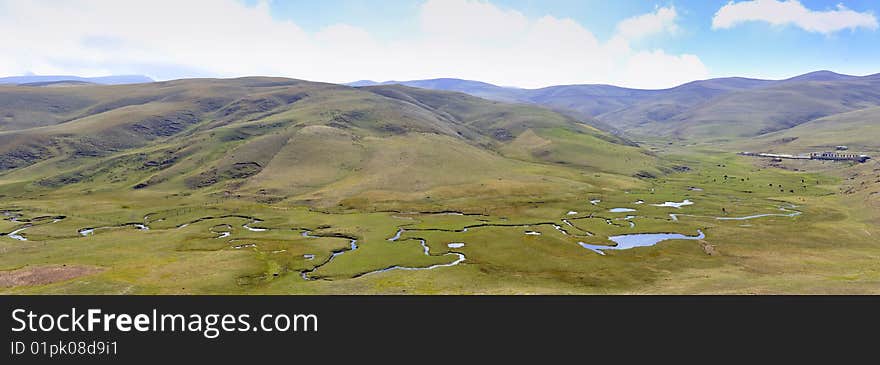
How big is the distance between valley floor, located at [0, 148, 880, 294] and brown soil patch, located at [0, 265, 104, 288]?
1.13 feet

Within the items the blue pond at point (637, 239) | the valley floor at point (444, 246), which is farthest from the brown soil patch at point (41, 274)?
the blue pond at point (637, 239)

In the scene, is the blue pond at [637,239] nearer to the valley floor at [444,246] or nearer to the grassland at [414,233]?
the valley floor at [444,246]

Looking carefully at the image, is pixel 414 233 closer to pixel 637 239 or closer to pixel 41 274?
pixel 637 239

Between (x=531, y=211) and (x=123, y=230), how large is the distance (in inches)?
4394

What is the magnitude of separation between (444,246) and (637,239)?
46.9 metres

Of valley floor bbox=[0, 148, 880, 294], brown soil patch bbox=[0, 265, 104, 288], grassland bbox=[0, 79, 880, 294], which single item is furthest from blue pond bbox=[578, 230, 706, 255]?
brown soil patch bbox=[0, 265, 104, 288]

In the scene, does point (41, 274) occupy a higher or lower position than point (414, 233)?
lower

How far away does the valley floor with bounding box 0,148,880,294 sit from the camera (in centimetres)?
7275

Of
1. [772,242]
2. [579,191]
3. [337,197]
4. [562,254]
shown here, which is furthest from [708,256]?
[337,197]

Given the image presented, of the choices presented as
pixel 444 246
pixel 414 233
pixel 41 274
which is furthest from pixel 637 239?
pixel 41 274

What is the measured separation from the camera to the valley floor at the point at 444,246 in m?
72.8

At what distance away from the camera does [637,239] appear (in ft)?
355
